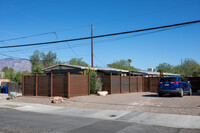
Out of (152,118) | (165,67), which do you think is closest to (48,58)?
(165,67)

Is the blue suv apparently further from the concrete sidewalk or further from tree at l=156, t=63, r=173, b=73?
tree at l=156, t=63, r=173, b=73

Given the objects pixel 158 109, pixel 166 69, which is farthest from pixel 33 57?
pixel 158 109

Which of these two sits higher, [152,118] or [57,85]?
[57,85]

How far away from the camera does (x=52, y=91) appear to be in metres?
18.8

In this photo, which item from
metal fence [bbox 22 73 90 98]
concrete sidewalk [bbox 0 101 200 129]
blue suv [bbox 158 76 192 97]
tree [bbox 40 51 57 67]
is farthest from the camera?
tree [bbox 40 51 57 67]

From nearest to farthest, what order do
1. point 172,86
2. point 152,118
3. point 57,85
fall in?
point 152,118
point 172,86
point 57,85

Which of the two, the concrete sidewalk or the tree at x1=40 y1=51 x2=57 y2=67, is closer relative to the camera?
the concrete sidewalk

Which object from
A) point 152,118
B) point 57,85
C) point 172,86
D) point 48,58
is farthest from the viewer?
point 48,58

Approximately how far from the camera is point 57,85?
1848cm

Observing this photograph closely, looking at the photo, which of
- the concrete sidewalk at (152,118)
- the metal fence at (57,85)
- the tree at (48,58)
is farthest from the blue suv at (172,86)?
the tree at (48,58)

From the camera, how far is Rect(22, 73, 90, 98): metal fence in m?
18.0

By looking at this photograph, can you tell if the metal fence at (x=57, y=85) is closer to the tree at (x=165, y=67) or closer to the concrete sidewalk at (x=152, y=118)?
the concrete sidewalk at (x=152, y=118)

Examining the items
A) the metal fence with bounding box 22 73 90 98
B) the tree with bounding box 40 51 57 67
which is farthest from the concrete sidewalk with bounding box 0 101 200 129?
the tree with bounding box 40 51 57 67

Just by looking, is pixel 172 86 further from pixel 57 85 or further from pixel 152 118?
pixel 57 85
